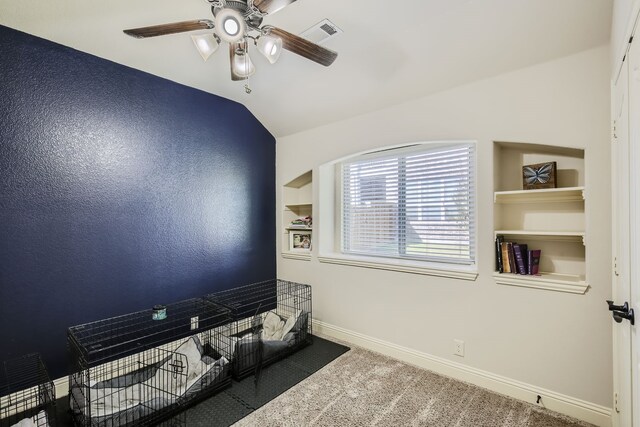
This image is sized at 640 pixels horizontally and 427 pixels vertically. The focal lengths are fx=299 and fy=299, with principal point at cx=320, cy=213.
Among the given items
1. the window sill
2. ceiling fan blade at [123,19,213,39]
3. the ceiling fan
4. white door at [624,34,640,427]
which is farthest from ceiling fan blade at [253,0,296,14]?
the window sill

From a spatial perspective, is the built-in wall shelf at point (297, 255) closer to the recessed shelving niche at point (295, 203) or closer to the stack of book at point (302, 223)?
the recessed shelving niche at point (295, 203)

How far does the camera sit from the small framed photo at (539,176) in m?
2.15

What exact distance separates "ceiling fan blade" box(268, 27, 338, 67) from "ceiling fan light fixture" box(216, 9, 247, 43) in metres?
0.20

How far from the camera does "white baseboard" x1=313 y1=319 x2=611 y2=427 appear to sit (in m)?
1.95

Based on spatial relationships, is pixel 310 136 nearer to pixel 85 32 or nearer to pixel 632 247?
pixel 85 32

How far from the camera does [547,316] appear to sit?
2096 mm

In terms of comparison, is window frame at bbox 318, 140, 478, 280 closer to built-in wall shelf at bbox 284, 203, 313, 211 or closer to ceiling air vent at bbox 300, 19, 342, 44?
built-in wall shelf at bbox 284, 203, 313, 211

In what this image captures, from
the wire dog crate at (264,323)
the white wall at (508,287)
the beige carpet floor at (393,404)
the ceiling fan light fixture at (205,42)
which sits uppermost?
the ceiling fan light fixture at (205,42)

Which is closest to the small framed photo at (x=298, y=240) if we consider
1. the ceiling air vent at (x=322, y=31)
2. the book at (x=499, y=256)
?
the book at (x=499, y=256)

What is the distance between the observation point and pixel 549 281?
2.07 metres

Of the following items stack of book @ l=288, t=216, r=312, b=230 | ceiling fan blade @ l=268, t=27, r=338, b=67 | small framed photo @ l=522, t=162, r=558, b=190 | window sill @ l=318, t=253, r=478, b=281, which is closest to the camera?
ceiling fan blade @ l=268, t=27, r=338, b=67

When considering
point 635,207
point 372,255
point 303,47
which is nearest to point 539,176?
point 635,207

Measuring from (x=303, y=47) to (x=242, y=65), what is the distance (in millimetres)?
411

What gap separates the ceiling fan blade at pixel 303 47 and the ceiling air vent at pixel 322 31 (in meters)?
0.48
